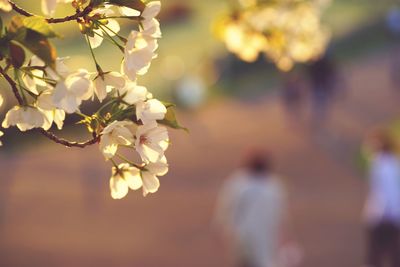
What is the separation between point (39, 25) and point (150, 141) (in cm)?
42

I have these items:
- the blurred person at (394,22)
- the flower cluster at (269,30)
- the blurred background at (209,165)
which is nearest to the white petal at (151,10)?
the flower cluster at (269,30)

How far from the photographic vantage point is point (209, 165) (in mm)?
13328

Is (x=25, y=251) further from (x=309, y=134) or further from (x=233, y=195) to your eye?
(x=309, y=134)

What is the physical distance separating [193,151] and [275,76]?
4.64 m

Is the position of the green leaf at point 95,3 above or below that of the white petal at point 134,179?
above

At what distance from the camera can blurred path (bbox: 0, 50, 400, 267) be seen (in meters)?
10.1

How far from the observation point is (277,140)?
1432 cm

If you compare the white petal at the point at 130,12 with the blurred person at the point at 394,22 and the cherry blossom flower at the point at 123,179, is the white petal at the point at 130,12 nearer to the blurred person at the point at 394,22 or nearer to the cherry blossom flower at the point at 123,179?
the cherry blossom flower at the point at 123,179

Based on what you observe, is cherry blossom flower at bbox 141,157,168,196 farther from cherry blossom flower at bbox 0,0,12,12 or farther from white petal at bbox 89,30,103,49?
cherry blossom flower at bbox 0,0,12,12

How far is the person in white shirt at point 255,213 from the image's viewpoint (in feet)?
24.6

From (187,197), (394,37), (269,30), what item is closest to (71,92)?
(269,30)

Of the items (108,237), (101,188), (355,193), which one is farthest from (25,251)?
(355,193)

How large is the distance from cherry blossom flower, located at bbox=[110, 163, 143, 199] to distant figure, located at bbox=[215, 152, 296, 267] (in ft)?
16.6

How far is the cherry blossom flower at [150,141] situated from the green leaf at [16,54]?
1.03ft
